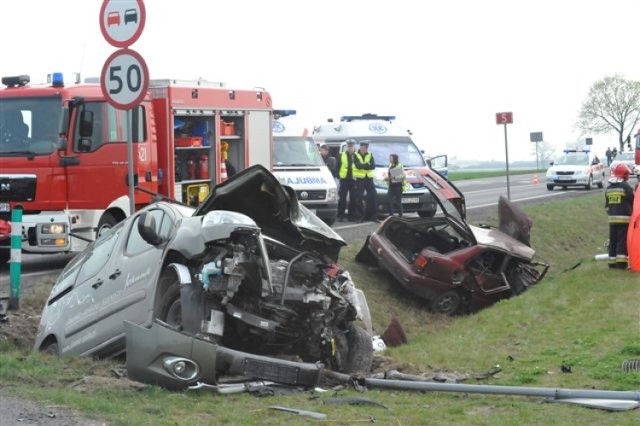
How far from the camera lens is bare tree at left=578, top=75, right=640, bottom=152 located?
Result: 3814 inches

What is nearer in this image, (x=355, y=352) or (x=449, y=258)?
(x=355, y=352)

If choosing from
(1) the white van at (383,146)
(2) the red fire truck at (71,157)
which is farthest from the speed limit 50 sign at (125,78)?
(1) the white van at (383,146)

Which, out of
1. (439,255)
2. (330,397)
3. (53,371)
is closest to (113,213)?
(439,255)

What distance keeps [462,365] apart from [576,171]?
34.4 m

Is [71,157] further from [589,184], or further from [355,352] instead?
[589,184]

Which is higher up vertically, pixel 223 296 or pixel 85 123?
pixel 85 123

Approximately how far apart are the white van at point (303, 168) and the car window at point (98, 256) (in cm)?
Result: 1279

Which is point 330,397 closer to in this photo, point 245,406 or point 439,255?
point 245,406

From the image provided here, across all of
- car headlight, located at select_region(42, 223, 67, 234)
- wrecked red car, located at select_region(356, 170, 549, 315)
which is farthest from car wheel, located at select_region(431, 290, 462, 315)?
car headlight, located at select_region(42, 223, 67, 234)

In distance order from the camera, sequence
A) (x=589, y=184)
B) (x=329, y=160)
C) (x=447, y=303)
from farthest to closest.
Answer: (x=589, y=184), (x=329, y=160), (x=447, y=303)

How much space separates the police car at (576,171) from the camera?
144ft

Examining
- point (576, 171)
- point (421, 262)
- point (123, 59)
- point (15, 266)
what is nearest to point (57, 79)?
point (15, 266)

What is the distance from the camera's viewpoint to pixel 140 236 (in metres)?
9.89

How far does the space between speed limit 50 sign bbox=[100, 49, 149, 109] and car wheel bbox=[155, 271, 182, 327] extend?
2656 mm
